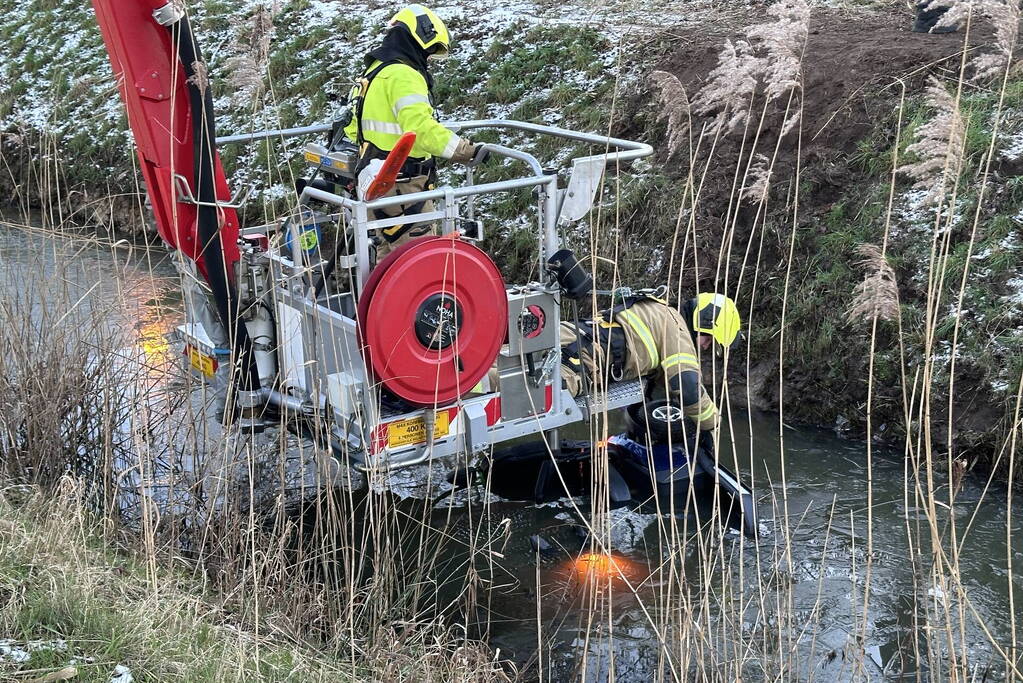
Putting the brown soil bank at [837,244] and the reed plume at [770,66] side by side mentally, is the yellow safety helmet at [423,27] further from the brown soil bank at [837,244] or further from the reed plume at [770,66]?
the reed plume at [770,66]

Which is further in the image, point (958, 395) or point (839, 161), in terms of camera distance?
point (839, 161)

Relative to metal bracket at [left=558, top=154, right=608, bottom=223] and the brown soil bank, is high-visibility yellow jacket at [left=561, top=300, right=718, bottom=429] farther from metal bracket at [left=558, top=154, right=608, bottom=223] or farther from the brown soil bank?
the brown soil bank

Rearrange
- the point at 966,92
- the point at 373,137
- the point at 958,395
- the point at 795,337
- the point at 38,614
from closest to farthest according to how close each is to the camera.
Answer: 1. the point at 38,614
2. the point at 373,137
3. the point at 958,395
4. the point at 795,337
5. the point at 966,92

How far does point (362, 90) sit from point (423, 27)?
42 centimetres

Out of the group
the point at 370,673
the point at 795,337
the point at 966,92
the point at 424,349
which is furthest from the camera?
the point at 966,92

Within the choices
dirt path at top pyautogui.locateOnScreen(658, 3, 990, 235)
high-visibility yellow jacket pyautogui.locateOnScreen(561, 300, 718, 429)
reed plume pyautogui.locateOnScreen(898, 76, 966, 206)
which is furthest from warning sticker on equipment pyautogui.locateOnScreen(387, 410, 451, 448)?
dirt path at top pyautogui.locateOnScreen(658, 3, 990, 235)

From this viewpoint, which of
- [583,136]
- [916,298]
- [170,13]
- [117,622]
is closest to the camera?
[117,622]

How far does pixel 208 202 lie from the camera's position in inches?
166

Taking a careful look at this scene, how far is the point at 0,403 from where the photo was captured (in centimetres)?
446

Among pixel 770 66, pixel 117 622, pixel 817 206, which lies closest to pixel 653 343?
pixel 770 66

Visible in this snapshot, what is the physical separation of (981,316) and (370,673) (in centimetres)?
435

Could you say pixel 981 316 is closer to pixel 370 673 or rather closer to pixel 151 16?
pixel 370 673

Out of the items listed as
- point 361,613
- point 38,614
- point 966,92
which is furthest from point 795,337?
point 38,614

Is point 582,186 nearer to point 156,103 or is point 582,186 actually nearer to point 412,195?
point 412,195
